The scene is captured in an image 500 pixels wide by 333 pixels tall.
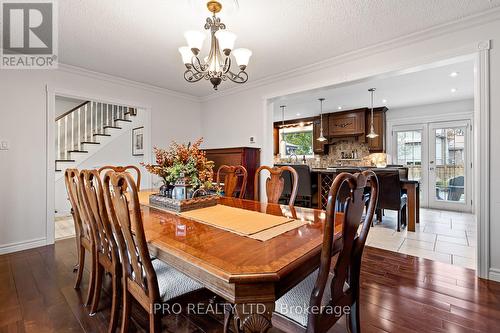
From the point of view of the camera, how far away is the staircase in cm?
512

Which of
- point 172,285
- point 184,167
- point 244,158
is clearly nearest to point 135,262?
point 172,285

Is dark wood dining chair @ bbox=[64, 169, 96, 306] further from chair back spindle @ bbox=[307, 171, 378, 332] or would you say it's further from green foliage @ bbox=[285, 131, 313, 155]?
green foliage @ bbox=[285, 131, 313, 155]

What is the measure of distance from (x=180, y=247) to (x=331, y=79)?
297 centimetres

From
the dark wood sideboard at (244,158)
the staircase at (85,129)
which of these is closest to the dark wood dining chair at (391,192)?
the dark wood sideboard at (244,158)

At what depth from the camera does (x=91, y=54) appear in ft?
9.86

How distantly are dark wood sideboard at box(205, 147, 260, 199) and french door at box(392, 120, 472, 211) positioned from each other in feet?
13.6

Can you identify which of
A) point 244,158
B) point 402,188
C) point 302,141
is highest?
point 302,141

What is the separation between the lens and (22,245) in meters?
3.02

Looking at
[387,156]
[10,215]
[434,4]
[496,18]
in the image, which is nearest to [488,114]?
[496,18]

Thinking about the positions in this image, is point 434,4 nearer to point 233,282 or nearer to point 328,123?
point 233,282

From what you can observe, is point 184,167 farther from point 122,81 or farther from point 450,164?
point 450,164

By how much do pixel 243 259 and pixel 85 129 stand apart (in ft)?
19.3

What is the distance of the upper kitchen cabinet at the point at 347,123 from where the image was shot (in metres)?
6.08

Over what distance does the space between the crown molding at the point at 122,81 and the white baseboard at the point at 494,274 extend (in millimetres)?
4824
